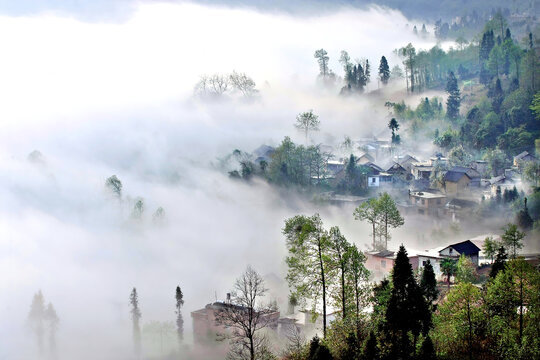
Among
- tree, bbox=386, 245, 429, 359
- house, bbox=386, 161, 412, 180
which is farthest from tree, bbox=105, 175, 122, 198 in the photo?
tree, bbox=386, 245, 429, 359

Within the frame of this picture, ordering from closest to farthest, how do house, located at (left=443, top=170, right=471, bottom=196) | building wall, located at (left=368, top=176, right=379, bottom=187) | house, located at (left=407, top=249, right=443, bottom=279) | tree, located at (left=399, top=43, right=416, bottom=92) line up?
house, located at (left=407, top=249, right=443, bottom=279) < house, located at (left=443, top=170, right=471, bottom=196) < building wall, located at (left=368, top=176, right=379, bottom=187) < tree, located at (left=399, top=43, right=416, bottom=92)

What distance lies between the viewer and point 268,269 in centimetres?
6888

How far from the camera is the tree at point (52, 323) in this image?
7031 cm

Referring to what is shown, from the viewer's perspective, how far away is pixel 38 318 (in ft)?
256

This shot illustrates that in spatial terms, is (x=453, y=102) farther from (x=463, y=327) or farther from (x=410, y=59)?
(x=463, y=327)

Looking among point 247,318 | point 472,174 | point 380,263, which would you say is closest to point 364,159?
point 472,174

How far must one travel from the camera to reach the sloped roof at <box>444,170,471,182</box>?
75.7 meters

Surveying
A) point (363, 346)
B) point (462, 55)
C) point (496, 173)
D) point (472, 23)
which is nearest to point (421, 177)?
point (496, 173)

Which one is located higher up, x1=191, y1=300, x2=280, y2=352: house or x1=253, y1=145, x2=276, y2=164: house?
x1=253, y1=145, x2=276, y2=164: house

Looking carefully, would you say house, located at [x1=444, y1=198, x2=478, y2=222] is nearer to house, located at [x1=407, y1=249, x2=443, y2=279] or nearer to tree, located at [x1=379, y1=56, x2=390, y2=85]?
house, located at [x1=407, y1=249, x2=443, y2=279]

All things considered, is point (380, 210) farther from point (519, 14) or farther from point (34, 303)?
point (519, 14)

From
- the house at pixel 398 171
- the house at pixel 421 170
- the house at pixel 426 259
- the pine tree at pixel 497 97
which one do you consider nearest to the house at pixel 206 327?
the house at pixel 426 259

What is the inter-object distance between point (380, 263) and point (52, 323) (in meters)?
39.6

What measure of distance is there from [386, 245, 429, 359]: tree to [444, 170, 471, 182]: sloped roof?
162 ft
